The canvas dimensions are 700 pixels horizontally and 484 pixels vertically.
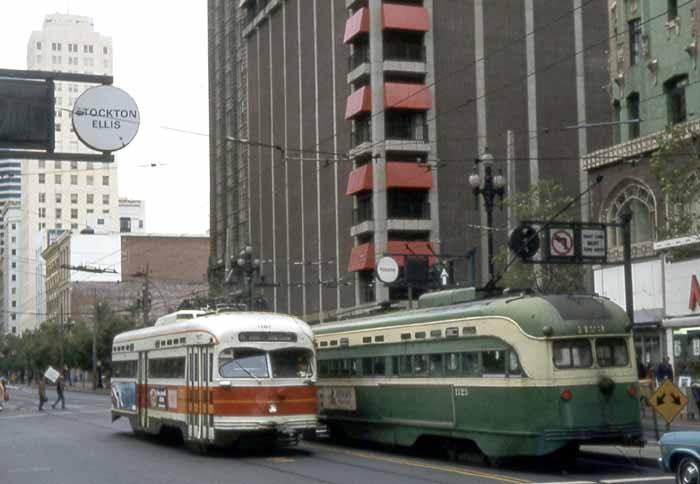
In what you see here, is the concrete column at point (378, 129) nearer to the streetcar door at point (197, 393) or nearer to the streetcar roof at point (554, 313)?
the streetcar door at point (197, 393)

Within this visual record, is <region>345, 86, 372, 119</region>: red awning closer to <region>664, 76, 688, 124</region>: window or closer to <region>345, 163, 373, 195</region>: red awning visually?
<region>345, 163, 373, 195</region>: red awning

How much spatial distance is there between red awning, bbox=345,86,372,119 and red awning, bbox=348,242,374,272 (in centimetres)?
646

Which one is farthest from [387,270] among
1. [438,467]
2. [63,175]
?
[63,175]

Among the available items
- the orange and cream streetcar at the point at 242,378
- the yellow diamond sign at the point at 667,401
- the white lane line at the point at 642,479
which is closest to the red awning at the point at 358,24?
the orange and cream streetcar at the point at 242,378

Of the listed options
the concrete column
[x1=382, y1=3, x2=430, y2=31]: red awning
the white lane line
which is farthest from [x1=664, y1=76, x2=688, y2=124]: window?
[x1=382, y1=3, x2=430, y2=31]: red awning

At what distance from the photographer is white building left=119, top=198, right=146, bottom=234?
16177 cm

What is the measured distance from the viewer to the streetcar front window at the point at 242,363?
25.1m

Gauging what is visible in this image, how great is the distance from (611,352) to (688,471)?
5262mm

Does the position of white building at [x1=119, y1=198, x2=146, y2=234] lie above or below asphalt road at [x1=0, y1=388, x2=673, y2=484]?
above

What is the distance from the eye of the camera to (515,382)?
68.3 ft

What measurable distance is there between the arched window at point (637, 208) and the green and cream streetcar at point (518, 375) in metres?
16.5

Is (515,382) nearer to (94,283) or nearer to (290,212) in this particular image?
(290,212)

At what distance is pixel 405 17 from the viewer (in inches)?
2322

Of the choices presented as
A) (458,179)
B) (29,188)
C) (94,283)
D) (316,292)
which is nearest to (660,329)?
(458,179)
